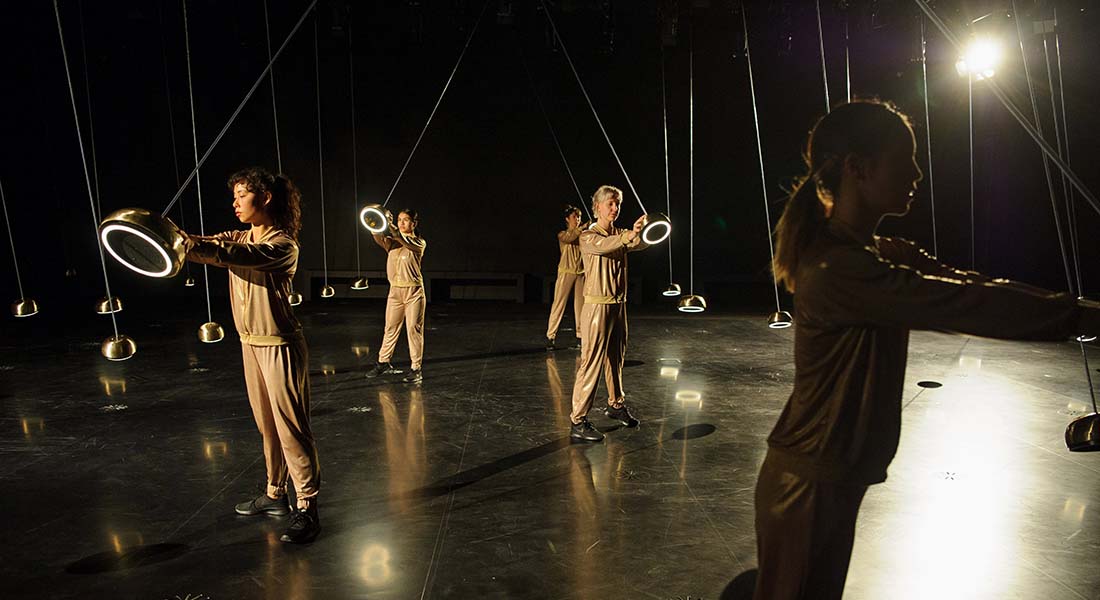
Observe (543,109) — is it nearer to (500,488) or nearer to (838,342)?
(500,488)

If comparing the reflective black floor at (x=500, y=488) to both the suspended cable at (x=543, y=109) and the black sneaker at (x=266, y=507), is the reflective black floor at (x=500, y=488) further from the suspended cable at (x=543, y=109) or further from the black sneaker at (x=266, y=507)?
the suspended cable at (x=543, y=109)

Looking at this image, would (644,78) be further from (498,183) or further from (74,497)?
(74,497)

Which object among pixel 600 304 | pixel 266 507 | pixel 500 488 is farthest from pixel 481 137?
pixel 266 507

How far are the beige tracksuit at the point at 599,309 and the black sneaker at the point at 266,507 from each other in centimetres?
187

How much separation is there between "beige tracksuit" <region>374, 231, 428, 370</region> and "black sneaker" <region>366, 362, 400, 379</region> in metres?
0.11

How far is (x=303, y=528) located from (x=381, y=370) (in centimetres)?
358

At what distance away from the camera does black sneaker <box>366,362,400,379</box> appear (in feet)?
21.7

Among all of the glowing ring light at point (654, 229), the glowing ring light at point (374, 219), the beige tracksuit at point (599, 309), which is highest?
the glowing ring light at point (374, 219)

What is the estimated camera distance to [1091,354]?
7785 millimetres

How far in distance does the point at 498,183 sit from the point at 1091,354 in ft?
27.6

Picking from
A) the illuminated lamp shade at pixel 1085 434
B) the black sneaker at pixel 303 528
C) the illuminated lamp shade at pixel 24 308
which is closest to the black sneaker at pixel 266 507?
the black sneaker at pixel 303 528

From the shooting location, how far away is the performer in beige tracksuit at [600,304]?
4570 mm

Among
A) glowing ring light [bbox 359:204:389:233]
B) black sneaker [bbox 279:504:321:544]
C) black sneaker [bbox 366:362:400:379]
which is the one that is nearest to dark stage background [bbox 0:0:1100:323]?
black sneaker [bbox 366:362:400:379]

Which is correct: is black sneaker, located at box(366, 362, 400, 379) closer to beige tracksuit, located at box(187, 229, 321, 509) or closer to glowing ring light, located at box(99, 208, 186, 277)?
beige tracksuit, located at box(187, 229, 321, 509)
